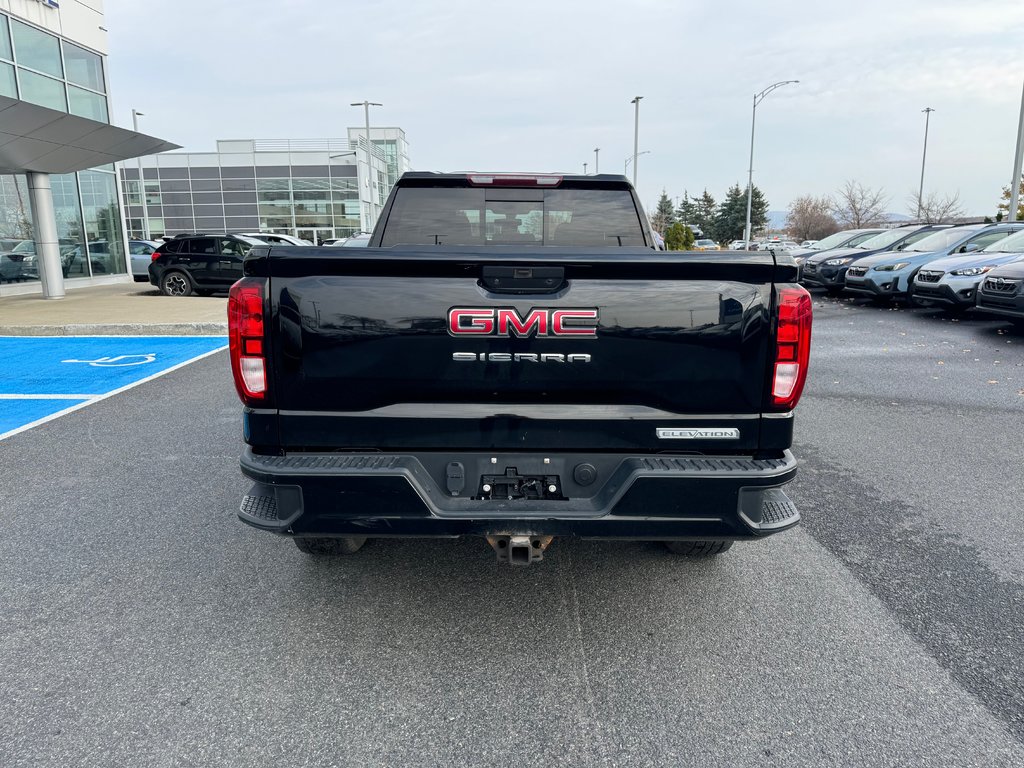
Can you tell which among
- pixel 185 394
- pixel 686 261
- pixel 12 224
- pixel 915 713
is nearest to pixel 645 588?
pixel 915 713

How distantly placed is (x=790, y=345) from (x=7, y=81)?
20.9 m

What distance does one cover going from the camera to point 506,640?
10.0ft

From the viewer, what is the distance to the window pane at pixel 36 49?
57.7 ft

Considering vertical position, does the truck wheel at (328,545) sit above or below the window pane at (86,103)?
below

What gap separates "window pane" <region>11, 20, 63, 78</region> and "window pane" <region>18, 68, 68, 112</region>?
8.5 inches

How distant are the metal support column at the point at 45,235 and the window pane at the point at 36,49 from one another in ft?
12.2

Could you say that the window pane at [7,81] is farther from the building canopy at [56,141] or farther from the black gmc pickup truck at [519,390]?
the black gmc pickup truck at [519,390]

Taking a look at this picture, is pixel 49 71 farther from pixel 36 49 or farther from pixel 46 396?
pixel 46 396

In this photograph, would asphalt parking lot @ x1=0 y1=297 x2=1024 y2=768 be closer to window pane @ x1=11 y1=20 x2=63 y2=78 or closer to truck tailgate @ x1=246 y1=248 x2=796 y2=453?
truck tailgate @ x1=246 y1=248 x2=796 y2=453

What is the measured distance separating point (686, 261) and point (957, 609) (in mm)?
2133

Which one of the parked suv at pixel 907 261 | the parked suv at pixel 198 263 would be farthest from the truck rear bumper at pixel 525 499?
the parked suv at pixel 198 263

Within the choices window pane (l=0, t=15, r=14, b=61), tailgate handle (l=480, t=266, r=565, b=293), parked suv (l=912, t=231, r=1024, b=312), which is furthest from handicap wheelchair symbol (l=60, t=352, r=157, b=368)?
parked suv (l=912, t=231, r=1024, b=312)

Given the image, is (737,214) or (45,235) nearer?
(45,235)

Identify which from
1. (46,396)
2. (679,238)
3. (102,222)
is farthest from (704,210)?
(46,396)
